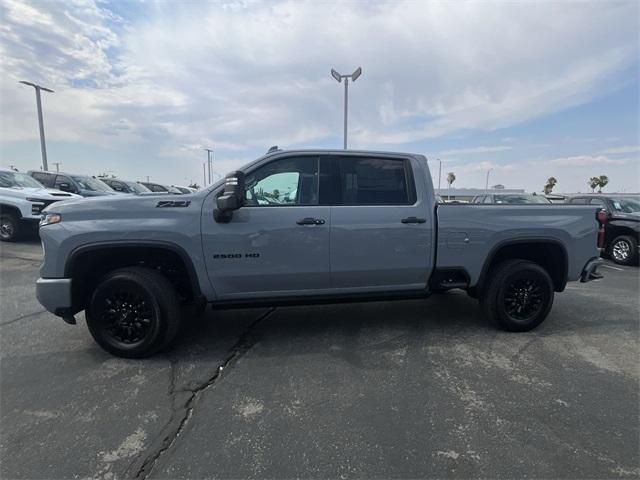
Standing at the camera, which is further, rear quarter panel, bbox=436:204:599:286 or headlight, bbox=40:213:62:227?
rear quarter panel, bbox=436:204:599:286

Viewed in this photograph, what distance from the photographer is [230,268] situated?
3.71 meters

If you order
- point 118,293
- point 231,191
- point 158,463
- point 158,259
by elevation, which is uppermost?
point 231,191

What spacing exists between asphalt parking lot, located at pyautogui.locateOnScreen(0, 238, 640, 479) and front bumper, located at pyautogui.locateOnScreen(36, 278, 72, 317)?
579mm

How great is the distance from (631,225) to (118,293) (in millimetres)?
10655

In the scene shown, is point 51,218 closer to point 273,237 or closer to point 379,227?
point 273,237

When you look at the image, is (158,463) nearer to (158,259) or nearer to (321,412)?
(321,412)

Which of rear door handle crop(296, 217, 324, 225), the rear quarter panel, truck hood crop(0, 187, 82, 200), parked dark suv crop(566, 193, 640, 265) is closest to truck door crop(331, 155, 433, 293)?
rear door handle crop(296, 217, 324, 225)

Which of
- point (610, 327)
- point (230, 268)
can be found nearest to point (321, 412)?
point (230, 268)

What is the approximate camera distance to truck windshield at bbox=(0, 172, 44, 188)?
32.8 ft

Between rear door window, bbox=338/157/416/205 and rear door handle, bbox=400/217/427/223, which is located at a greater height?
rear door window, bbox=338/157/416/205

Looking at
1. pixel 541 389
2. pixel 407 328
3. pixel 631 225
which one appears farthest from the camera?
pixel 631 225

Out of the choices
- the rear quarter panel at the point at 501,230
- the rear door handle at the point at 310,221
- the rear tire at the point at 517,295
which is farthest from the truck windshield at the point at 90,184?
the rear tire at the point at 517,295

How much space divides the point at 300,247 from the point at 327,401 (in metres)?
1.43

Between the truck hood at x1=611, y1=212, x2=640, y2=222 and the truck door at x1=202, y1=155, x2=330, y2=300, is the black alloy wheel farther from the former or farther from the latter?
the truck hood at x1=611, y1=212, x2=640, y2=222
